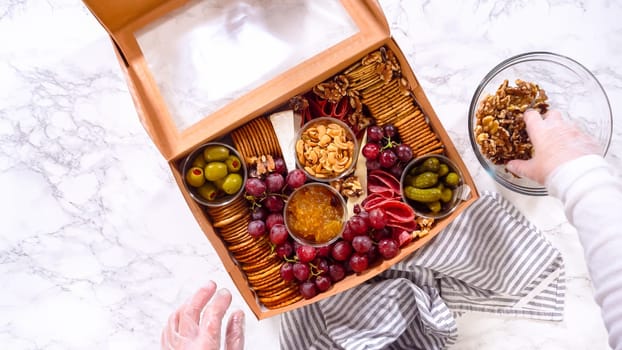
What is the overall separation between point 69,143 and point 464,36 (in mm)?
810

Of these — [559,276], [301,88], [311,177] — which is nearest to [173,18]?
[301,88]

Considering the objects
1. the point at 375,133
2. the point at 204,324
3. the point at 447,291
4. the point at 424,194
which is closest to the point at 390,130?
the point at 375,133

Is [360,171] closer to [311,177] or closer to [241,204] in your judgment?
[311,177]

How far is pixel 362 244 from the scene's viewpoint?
0.91 m

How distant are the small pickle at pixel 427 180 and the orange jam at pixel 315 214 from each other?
142 millimetres

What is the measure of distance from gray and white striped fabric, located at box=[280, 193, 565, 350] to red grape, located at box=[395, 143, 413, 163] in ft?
0.48

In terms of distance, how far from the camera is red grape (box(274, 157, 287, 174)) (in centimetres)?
94

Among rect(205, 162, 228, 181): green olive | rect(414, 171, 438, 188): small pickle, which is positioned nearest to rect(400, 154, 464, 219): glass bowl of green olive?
rect(414, 171, 438, 188): small pickle

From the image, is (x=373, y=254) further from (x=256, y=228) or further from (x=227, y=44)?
(x=227, y=44)

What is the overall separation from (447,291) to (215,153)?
506 millimetres

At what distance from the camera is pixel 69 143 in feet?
3.46

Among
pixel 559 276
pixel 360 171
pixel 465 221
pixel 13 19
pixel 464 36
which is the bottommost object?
pixel 559 276

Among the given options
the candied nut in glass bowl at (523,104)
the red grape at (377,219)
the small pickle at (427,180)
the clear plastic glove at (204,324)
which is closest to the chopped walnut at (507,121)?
the candied nut in glass bowl at (523,104)

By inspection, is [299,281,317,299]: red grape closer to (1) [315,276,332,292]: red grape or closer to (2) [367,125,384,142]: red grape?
(1) [315,276,332,292]: red grape
